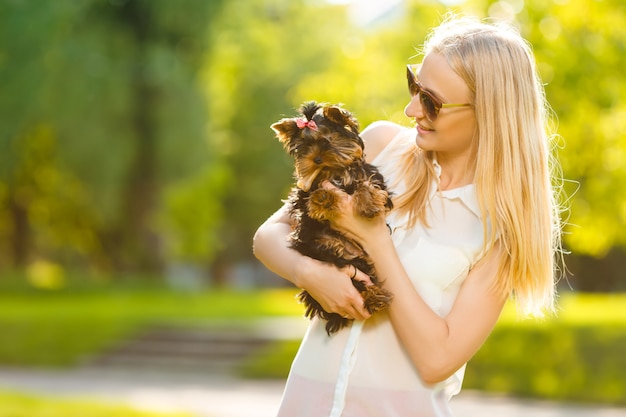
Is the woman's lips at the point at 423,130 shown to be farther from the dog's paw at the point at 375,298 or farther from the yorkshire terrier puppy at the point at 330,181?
the dog's paw at the point at 375,298

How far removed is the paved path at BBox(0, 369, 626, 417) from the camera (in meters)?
12.8

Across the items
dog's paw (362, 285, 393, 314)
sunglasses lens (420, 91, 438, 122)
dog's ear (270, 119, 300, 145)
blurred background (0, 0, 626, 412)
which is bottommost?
dog's paw (362, 285, 393, 314)

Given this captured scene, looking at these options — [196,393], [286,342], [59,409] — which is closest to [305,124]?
[59,409]

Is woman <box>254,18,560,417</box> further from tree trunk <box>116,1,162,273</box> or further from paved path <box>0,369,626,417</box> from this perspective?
tree trunk <box>116,1,162,273</box>

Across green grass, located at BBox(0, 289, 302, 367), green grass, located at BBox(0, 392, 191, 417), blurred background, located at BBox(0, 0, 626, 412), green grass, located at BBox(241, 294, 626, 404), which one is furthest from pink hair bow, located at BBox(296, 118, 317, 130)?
green grass, located at BBox(0, 289, 302, 367)

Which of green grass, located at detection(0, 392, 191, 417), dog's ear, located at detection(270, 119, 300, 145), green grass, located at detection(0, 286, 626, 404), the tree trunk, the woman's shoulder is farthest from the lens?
the tree trunk

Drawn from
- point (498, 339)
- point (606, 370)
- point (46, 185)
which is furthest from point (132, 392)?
point (46, 185)

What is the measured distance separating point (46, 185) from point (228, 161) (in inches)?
455

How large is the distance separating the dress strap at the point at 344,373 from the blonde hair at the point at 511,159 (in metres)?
0.41

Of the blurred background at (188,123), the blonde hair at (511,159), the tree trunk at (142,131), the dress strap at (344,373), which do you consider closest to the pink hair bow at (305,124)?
the blonde hair at (511,159)

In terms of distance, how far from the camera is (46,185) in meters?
31.8

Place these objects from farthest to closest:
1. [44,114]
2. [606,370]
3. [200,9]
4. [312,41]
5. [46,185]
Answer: [312,41]
[46,185]
[200,9]
[44,114]
[606,370]

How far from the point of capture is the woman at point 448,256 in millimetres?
2562

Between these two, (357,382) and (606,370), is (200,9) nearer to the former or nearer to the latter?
(606,370)
